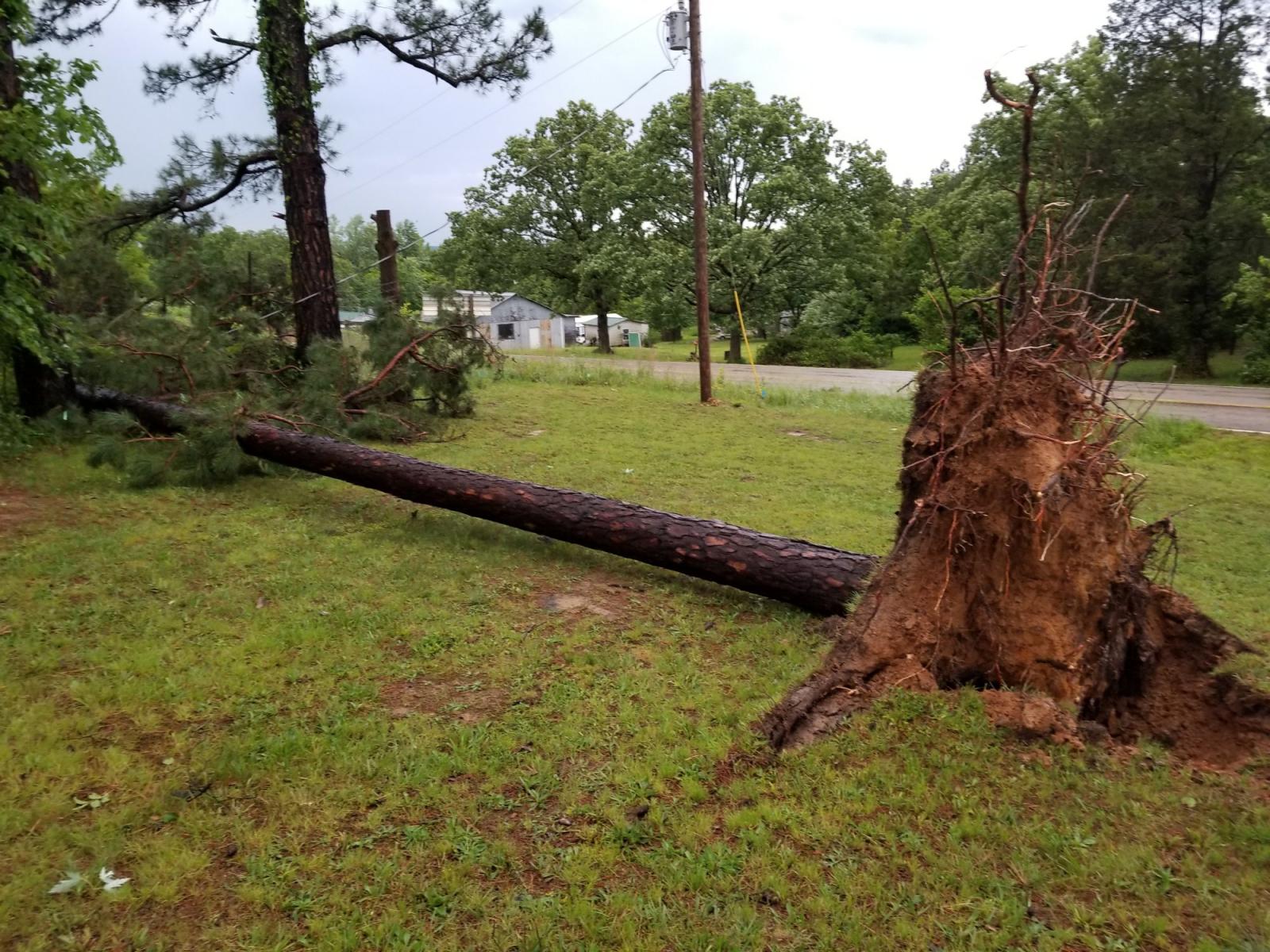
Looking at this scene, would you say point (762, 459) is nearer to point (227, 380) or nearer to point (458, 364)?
point (458, 364)

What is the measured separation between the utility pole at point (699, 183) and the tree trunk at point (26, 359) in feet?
31.2

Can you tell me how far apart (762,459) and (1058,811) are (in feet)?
24.2

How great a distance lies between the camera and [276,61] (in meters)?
10.1

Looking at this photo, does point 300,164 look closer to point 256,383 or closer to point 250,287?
point 250,287

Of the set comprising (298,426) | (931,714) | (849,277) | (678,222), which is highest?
(678,222)

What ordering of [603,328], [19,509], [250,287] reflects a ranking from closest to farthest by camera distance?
[19,509], [250,287], [603,328]

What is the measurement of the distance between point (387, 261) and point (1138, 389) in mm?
12497

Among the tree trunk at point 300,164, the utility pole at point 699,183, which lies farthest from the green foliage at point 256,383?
the utility pole at point 699,183

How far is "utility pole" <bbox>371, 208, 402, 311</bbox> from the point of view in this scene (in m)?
12.0

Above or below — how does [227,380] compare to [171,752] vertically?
above

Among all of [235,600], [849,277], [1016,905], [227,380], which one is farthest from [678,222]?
[1016,905]

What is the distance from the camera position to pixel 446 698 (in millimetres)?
3818

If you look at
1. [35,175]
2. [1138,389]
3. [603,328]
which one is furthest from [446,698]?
[603,328]

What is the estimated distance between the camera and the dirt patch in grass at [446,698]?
3668 mm
